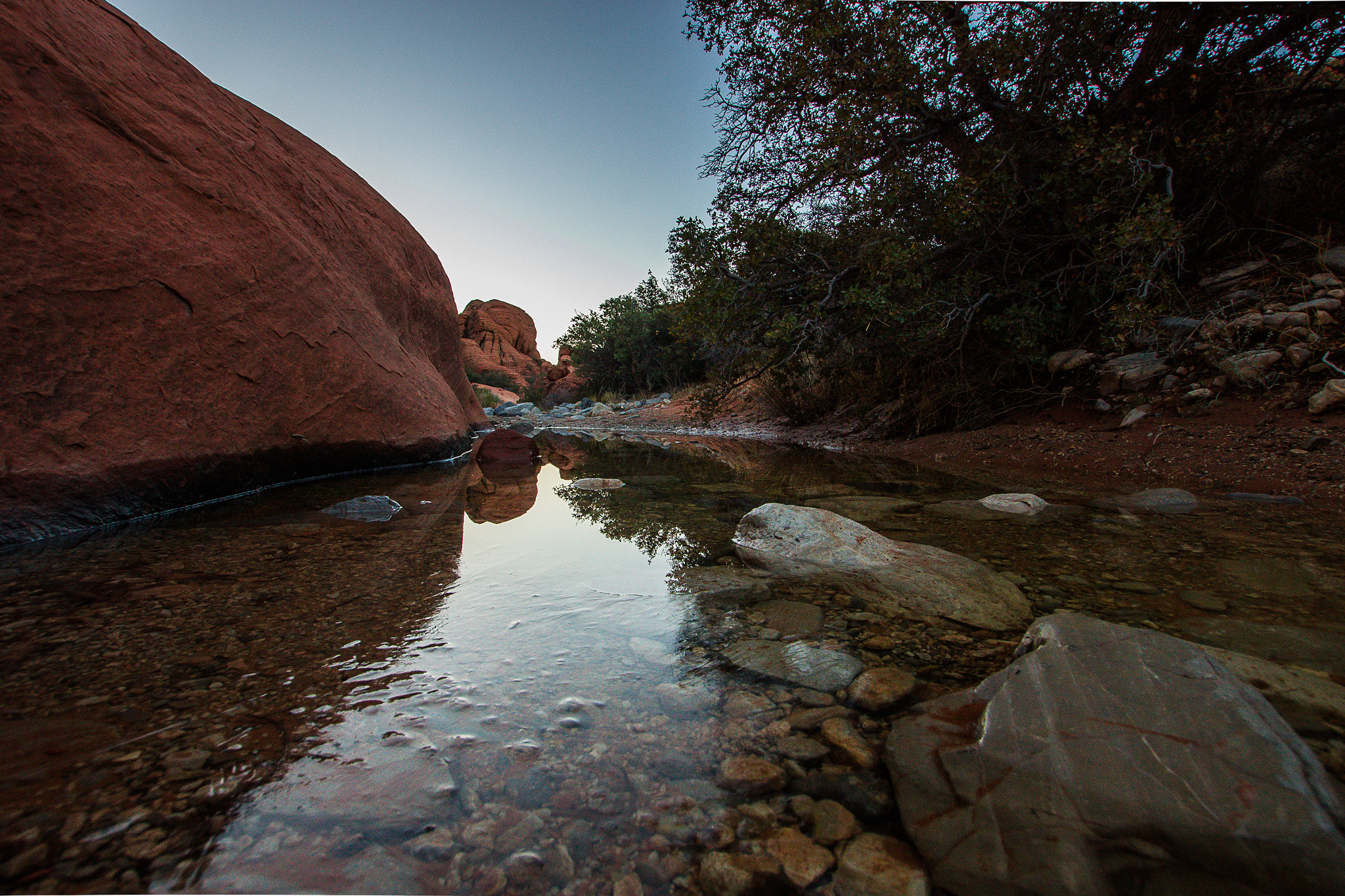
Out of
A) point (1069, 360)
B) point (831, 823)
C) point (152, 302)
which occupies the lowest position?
point (831, 823)

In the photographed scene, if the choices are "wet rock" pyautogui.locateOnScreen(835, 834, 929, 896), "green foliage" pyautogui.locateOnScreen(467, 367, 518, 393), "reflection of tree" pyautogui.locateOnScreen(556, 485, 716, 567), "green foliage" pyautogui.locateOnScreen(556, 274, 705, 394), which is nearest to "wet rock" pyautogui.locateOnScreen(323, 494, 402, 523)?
"reflection of tree" pyautogui.locateOnScreen(556, 485, 716, 567)

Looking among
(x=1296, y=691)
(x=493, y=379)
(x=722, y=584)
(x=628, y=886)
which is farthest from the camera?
(x=493, y=379)

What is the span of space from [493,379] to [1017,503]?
33.9 m

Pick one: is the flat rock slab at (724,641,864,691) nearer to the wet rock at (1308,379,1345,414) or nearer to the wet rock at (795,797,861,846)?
the wet rock at (795,797,861,846)

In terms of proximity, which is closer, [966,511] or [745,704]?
[745,704]

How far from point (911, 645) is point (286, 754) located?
4.93 ft

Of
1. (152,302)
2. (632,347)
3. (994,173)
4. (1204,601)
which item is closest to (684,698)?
(1204,601)

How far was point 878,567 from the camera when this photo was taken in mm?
2135

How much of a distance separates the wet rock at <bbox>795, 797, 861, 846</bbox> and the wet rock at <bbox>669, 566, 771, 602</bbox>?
96 cm

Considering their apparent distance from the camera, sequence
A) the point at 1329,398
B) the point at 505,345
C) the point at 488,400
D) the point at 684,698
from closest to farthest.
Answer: the point at 684,698, the point at 1329,398, the point at 488,400, the point at 505,345

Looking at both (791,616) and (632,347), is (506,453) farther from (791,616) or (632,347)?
(632,347)

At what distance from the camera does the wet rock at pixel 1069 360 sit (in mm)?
5391

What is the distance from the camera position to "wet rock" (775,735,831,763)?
112 centimetres

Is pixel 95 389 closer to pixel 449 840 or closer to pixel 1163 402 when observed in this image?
pixel 449 840
